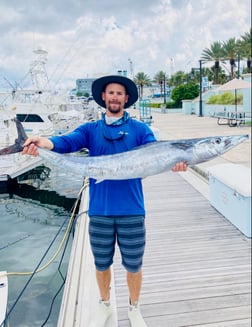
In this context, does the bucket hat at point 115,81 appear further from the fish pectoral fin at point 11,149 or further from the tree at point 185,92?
the tree at point 185,92

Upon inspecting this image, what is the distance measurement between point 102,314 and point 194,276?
0.53 meters

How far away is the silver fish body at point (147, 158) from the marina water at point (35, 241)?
44cm

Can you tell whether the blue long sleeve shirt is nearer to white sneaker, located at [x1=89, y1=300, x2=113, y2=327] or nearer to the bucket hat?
the bucket hat

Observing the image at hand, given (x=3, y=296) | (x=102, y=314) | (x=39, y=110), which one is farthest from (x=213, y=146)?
(x=39, y=110)

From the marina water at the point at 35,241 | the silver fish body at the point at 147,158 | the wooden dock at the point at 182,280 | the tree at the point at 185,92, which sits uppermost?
the tree at the point at 185,92

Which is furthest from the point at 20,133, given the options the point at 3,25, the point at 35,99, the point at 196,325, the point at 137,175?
the point at 35,99

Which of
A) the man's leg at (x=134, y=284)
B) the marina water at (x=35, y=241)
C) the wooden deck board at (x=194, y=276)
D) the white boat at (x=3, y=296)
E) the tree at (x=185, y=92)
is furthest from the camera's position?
the tree at (x=185, y=92)

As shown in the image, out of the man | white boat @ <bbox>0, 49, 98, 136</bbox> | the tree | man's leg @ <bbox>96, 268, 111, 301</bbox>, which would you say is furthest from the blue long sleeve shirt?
the tree

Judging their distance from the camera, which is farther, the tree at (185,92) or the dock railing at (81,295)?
the tree at (185,92)

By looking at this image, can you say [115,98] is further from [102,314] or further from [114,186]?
[102,314]

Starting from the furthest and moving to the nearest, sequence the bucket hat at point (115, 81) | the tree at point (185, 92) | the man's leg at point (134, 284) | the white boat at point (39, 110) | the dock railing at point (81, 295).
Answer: the tree at point (185, 92) < the white boat at point (39, 110) < the dock railing at point (81, 295) < the man's leg at point (134, 284) < the bucket hat at point (115, 81)

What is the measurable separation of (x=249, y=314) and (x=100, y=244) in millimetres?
901

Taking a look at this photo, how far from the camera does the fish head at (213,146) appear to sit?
936 mm

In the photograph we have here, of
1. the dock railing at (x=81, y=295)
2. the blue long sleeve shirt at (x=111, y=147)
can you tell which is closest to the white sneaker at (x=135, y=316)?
the dock railing at (x=81, y=295)
